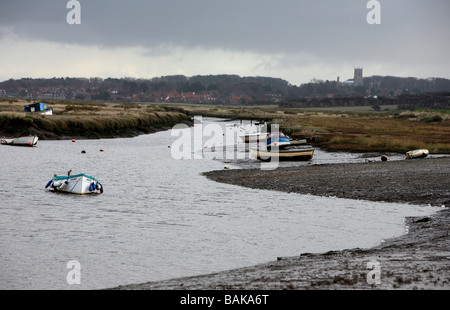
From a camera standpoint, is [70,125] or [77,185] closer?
[77,185]

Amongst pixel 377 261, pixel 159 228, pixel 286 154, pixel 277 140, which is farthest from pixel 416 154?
pixel 377 261

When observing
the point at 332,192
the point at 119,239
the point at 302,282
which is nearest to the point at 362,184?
the point at 332,192

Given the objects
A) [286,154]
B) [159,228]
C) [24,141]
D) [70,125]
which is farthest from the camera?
[70,125]

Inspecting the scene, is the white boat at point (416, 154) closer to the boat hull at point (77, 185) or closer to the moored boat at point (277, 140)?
the moored boat at point (277, 140)

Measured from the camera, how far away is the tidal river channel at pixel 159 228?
1549 cm

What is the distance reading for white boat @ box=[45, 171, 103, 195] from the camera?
28.5m

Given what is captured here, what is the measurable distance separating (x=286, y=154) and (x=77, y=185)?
2109 cm

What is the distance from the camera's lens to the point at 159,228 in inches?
817

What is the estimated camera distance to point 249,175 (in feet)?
119

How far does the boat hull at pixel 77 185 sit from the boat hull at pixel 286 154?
19.0m

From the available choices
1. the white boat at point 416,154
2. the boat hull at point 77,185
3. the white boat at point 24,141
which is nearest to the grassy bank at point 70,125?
the white boat at point 24,141

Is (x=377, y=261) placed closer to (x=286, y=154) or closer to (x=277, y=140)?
(x=286, y=154)
